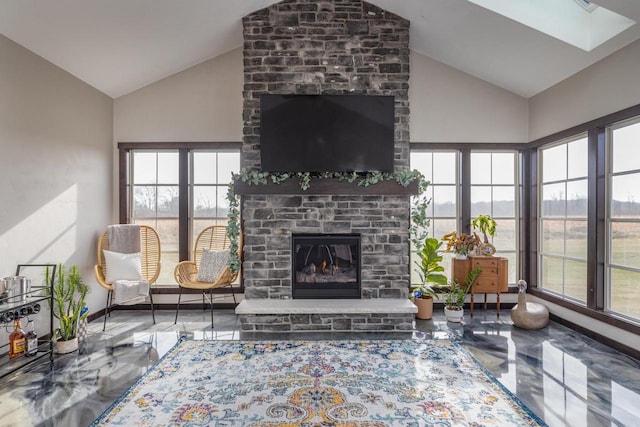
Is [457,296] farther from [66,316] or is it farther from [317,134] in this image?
[66,316]

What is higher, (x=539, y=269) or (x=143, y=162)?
(x=143, y=162)

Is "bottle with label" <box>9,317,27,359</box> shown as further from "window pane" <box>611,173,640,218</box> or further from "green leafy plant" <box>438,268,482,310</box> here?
"window pane" <box>611,173,640,218</box>

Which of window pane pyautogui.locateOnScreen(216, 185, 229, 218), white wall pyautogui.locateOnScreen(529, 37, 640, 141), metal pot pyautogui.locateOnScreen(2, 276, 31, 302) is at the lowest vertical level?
metal pot pyautogui.locateOnScreen(2, 276, 31, 302)

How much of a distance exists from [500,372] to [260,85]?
3677 mm

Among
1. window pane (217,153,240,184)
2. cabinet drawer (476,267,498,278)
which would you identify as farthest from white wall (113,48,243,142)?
cabinet drawer (476,267,498,278)

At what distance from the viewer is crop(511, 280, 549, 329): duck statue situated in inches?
154

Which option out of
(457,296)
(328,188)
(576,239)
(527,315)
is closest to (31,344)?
(328,188)

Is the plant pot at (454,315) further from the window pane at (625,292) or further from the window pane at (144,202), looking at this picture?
the window pane at (144,202)

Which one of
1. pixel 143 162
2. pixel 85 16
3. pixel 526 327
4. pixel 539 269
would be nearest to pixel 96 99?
pixel 143 162

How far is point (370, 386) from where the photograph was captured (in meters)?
2.65

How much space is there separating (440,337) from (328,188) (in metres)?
1.96

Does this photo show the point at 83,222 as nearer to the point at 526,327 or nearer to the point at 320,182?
the point at 320,182

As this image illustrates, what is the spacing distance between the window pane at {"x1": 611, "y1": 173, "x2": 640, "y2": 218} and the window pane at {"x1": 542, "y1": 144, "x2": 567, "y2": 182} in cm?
74

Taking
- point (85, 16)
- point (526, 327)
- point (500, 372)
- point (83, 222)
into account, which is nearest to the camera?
point (500, 372)
